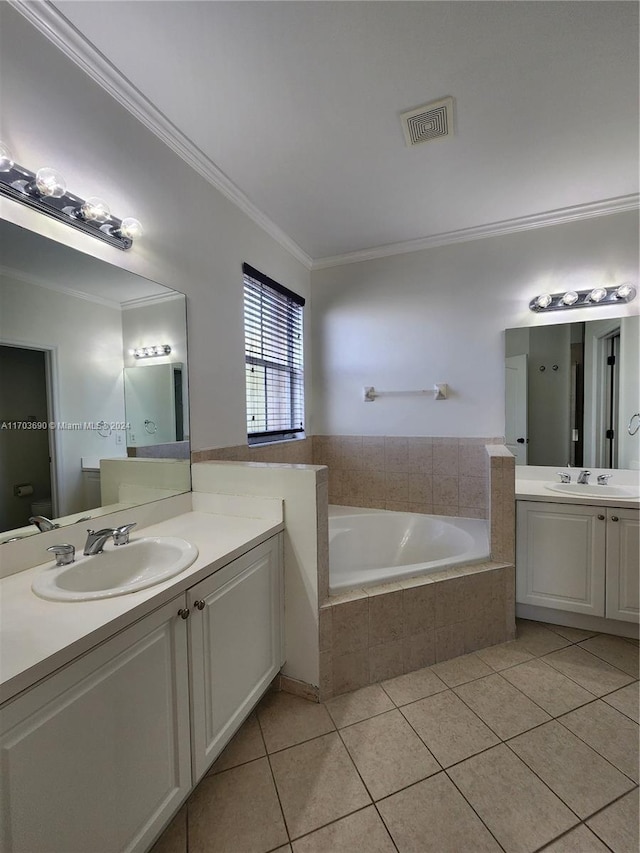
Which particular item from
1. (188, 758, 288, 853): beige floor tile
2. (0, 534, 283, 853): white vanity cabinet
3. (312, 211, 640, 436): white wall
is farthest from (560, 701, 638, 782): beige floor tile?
(312, 211, 640, 436): white wall

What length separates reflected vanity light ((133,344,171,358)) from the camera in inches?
61.8

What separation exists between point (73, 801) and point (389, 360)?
9.19ft

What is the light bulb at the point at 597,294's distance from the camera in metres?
2.32

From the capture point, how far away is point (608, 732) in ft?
4.68

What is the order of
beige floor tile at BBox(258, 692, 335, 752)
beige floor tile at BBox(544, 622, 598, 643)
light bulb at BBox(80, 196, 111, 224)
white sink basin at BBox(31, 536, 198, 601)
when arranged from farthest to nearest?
beige floor tile at BBox(544, 622, 598, 643) < beige floor tile at BBox(258, 692, 335, 752) < light bulb at BBox(80, 196, 111, 224) < white sink basin at BBox(31, 536, 198, 601)

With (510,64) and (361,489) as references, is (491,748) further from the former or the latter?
(510,64)

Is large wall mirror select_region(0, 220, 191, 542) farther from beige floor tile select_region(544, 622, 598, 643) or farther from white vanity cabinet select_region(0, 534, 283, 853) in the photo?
beige floor tile select_region(544, 622, 598, 643)

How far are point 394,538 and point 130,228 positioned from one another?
2476 mm

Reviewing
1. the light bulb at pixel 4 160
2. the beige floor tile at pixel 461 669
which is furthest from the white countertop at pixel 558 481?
the light bulb at pixel 4 160

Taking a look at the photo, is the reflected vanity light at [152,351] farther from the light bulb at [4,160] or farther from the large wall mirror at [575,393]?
the large wall mirror at [575,393]

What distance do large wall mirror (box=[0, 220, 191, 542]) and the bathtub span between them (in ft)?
4.13

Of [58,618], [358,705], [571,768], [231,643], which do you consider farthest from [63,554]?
[571,768]

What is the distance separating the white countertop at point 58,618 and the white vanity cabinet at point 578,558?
1.71 m

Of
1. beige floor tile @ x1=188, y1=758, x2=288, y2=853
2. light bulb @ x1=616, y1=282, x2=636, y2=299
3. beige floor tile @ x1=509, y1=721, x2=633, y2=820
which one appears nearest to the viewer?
beige floor tile @ x1=188, y1=758, x2=288, y2=853
